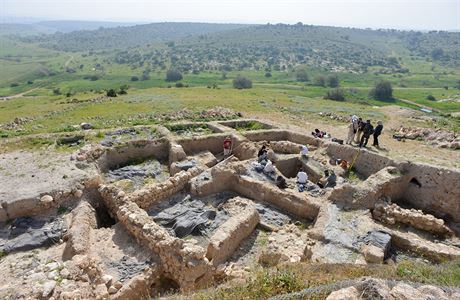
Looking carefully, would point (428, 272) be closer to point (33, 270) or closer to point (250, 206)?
point (250, 206)

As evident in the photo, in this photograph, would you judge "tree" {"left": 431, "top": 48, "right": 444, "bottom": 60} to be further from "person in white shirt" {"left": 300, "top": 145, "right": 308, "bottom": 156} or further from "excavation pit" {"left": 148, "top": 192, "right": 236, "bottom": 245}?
"excavation pit" {"left": 148, "top": 192, "right": 236, "bottom": 245}

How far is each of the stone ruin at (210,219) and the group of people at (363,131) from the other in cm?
89

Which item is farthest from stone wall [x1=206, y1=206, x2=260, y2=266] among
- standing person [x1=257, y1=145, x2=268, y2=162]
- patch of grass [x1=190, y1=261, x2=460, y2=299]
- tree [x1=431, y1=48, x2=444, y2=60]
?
tree [x1=431, y1=48, x2=444, y2=60]

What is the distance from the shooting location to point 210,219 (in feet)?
49.6

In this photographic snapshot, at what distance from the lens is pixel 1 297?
32.4 feet

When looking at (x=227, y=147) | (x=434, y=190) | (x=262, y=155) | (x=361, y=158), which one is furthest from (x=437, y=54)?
(x=262, y=155)

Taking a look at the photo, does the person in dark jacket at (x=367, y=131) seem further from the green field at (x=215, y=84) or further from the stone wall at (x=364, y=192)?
the green field at (x=215, y=84)

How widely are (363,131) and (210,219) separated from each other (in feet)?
34.2

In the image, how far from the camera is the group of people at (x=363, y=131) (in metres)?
19.9

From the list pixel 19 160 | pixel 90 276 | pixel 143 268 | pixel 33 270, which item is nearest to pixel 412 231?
pixel 143 268

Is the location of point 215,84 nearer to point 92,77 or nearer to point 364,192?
point 92,77

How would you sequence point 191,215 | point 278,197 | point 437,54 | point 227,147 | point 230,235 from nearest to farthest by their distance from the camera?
point 230,235 → point 191,215 → point 278,197 → point 227,147 → point 437,54

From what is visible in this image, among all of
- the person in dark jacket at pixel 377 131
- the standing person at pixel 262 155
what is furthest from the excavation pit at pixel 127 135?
the person in dark jacket at pixel 377 131

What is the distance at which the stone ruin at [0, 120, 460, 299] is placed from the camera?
11578 millimetres
